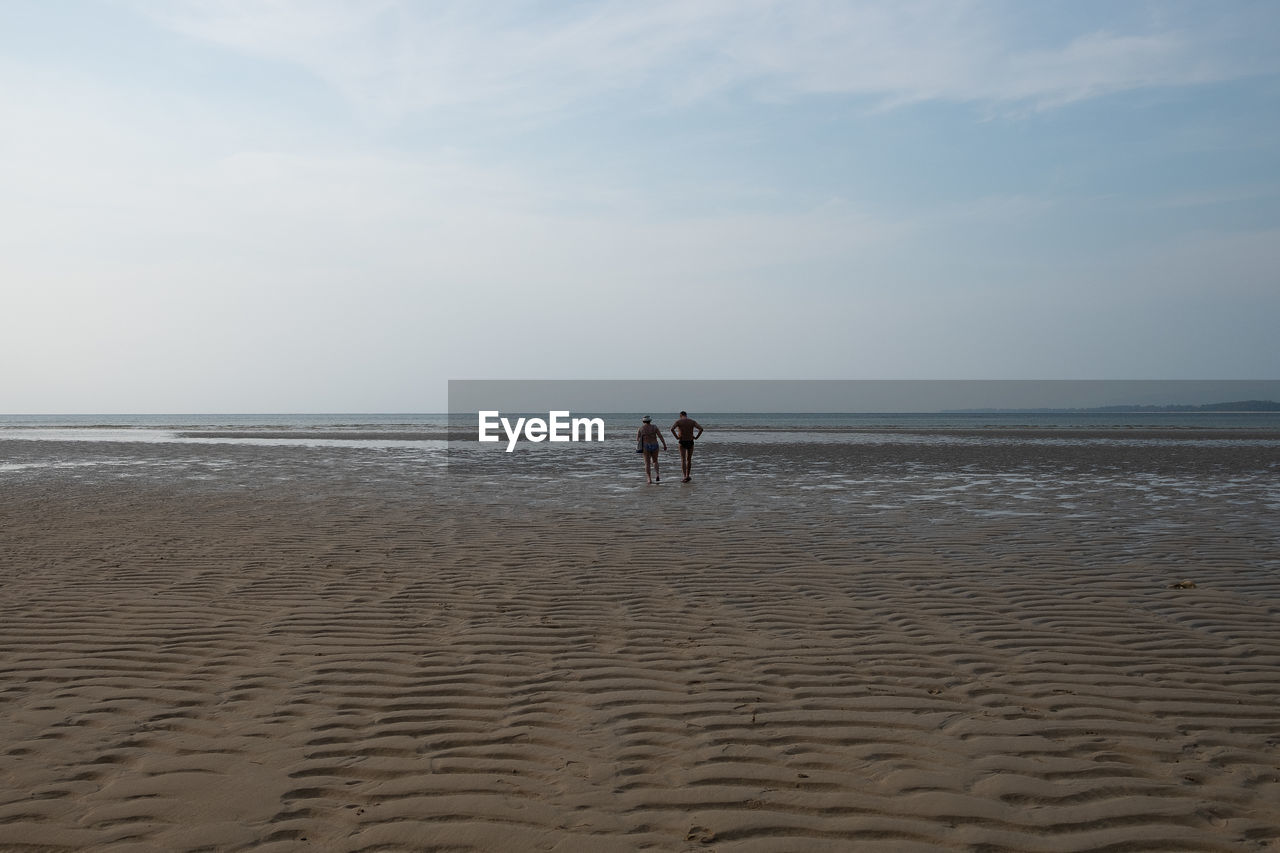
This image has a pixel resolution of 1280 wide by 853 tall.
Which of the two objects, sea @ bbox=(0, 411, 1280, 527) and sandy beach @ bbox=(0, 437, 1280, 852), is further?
sea @ bbox=(0, 411, 1280, 527)

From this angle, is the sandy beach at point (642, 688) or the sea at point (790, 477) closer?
the sandy beach at point (642, 688)

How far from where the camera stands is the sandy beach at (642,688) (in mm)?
3422

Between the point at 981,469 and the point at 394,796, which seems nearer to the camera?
the point at 394,796

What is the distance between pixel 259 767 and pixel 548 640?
2.37m

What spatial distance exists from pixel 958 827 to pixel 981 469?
65.7 ft

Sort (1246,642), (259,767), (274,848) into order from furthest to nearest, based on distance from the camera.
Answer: (1246,642) < (259,767) < (274,848)

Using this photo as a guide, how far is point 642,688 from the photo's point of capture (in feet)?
16.2

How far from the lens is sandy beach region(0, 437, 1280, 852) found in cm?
342

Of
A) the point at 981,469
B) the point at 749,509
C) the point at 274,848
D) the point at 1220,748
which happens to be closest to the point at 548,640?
the point at 274,848

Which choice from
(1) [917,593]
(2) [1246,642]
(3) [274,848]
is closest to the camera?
(3) [274,848]

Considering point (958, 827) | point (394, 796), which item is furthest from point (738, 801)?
point (394, 796)

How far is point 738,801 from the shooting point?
3559mm

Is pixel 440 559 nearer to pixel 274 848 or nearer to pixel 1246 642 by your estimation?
pixel 274 848

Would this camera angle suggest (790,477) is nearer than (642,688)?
No
